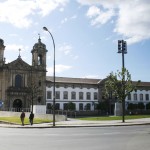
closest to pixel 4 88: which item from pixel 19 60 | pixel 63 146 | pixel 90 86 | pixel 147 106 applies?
pixel 19 60

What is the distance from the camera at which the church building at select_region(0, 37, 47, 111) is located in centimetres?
7769

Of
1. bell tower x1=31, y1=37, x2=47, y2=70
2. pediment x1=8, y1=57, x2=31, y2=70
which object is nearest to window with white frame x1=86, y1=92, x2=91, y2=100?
bell tower x1=31, y1=37, x2=47, y2=70

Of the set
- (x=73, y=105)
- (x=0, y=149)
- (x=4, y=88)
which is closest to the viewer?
(x=0, y=149)

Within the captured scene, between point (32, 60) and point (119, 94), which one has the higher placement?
point (32, 60)

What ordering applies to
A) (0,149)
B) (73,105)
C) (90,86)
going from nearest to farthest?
(0,149), (73,105), (90,86)

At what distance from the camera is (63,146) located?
14156mm

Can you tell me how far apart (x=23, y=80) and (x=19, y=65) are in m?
3.86

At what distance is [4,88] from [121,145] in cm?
6608

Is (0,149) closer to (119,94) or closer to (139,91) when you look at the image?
(119,94)

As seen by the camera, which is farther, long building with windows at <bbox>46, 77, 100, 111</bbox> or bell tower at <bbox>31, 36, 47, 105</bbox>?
long building with windows at <bbox>46, 77, 100, 111</bbox>

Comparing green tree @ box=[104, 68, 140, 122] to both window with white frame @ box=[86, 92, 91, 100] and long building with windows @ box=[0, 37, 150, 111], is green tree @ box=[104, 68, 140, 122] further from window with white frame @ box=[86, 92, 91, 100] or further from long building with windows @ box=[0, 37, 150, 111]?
window with white frame @ box=[86, 92, 91, 100]

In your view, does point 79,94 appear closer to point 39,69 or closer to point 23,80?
point 39,69

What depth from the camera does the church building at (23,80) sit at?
3059 inches

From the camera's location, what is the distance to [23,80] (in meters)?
81.2
